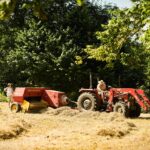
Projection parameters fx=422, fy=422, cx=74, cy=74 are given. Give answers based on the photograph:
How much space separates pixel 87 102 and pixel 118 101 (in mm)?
1551

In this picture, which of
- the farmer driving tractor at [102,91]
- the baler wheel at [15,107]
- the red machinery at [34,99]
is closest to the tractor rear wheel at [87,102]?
the farmer driving tractor at [102,91]

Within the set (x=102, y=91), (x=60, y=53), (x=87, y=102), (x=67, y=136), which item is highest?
(x=60, y=53)

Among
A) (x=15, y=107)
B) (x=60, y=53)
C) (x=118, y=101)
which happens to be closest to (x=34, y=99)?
(x=15, y=107)

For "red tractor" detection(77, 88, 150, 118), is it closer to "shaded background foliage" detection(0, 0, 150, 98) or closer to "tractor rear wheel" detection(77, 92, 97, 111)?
"tractor rear wheel" detection(77, 92, 97, 111)

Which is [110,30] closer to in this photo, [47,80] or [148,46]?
[148,46]

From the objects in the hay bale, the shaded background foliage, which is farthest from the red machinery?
the shaded background foliage

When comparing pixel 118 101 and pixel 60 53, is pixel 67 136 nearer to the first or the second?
pixel 118 101

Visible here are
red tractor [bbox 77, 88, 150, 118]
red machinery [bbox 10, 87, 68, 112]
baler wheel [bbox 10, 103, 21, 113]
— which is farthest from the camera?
baler wheel [bbox 10, 103, 21, 113]

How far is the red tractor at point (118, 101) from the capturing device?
19.1 meters

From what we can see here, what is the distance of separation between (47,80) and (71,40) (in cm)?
368

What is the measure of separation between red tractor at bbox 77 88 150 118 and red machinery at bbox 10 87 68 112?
112cm

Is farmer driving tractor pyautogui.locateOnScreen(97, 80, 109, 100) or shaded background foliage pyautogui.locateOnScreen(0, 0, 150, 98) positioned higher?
shaded background foliage pyautogui.locateOnScreen(0, 0, 150, 98)

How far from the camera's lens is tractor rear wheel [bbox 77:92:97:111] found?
19.8 m

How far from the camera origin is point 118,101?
19.6m
